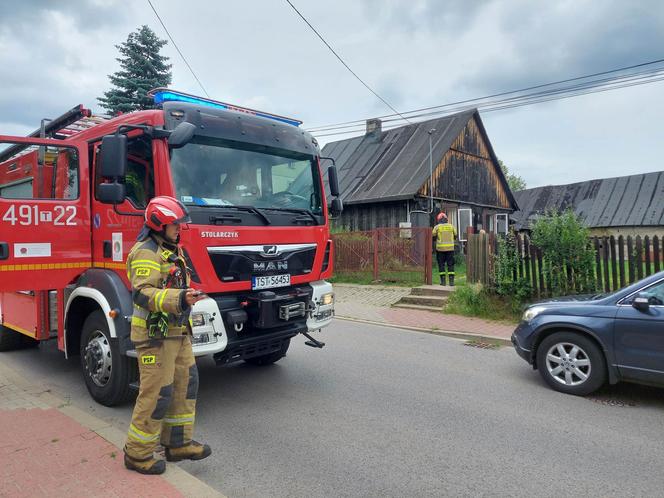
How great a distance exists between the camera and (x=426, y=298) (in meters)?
10.7

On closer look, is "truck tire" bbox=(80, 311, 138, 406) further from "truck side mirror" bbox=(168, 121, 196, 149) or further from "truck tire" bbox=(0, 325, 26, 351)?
"truck tire" bbox=(0, 325, 26, 351)

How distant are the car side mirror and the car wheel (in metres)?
0.59

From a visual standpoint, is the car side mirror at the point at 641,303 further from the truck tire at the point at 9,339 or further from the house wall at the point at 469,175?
the house wall at the point at 469,175

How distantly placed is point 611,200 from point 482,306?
86.3ft

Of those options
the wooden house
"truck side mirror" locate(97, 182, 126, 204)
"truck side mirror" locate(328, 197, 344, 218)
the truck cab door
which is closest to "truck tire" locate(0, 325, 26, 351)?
the truck cab door

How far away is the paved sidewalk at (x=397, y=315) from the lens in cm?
833

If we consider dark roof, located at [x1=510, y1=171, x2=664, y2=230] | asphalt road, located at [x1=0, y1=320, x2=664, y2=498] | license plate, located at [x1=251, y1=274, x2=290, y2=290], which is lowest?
asphalt road, located at [x1=0, y1=320, x2=664, y2=498]

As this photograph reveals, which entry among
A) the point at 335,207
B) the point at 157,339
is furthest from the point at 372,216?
the point at 157,339

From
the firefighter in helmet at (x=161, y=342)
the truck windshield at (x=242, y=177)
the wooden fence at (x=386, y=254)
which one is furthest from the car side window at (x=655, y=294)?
the wooden fence at (x=386, y=254)

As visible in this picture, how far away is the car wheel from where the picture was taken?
16.2 ft

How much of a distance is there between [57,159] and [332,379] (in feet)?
12.9

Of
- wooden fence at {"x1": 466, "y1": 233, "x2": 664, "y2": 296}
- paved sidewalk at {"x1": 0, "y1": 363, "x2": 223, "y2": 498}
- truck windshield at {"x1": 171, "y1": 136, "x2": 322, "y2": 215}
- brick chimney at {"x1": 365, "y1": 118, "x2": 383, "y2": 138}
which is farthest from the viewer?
brick chimney at {"x1": 365, "y1": 118, "x2": 383, "y2": 138}

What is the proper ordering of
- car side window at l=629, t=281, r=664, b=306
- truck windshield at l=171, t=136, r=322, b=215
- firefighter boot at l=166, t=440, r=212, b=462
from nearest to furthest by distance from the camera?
firefighter boot at l=166, t=440, r=212, b=462 → truck windshield at l=171, t=136, r=322, b=215 → car side window at l=629, t=281, r=664, b=306

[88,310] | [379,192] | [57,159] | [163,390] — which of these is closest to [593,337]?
[163,390]
